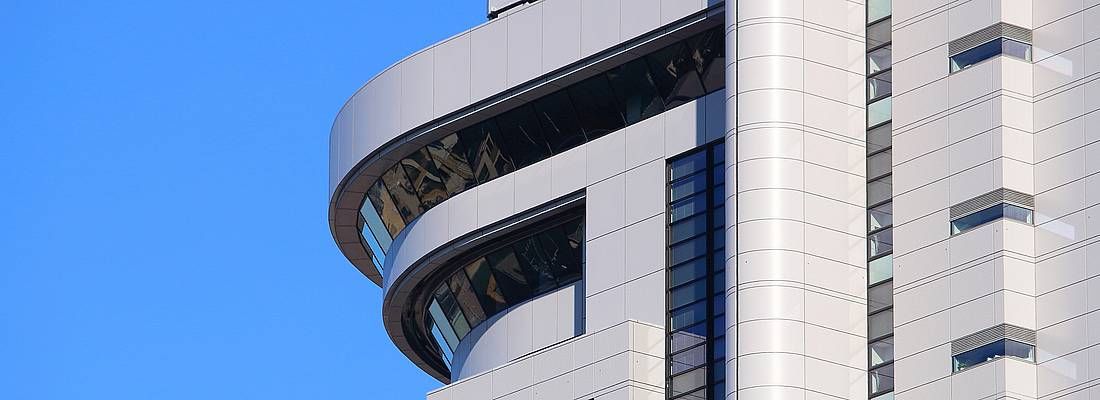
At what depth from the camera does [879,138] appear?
76.6 m

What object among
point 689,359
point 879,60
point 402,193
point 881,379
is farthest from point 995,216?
point 402,193

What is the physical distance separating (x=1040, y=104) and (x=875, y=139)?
502 centimetres

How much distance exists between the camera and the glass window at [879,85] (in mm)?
76875

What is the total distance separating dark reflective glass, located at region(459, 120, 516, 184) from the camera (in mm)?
88562

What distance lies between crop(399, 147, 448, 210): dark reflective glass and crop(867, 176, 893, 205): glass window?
62.5 feet

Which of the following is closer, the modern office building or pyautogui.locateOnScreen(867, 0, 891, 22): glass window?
the modern office building

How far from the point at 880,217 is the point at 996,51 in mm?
5464

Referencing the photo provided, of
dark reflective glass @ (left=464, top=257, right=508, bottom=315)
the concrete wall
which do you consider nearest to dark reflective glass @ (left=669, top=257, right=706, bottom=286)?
the concrete wall

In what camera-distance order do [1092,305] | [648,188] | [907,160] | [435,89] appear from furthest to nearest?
[435,89], [648,188], [907,160], [1092,305]

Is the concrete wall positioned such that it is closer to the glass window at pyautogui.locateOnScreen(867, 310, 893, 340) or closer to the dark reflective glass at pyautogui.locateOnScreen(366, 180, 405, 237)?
the glass window at pyautogui.locateOnScreen(867, 310, 893, 340)

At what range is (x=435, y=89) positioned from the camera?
8900 cm

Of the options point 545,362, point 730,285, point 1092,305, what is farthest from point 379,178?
point 1092,305

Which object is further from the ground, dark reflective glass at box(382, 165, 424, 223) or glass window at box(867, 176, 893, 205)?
dark reflective glass at box(382, 165, 424, 223)

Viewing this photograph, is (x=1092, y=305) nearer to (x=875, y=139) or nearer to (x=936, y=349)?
(x=936, y=349)
